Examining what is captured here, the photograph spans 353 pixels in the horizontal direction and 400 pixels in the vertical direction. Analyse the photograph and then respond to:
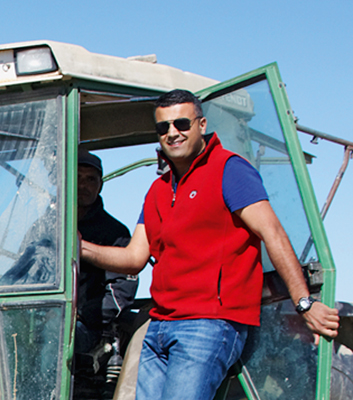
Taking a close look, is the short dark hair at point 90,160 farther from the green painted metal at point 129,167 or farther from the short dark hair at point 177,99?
the short dark hair at point 177,99

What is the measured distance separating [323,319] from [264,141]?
3.05 ft

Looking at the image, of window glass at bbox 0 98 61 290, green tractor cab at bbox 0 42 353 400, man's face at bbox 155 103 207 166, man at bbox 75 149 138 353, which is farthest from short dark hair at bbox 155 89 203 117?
man at bbox 75 149 138 353

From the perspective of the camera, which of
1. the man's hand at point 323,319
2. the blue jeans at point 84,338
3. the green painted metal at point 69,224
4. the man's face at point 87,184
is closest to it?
the man's hand at point 323,319

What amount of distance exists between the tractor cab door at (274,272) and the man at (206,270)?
17 cm

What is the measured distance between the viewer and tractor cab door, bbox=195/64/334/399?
7.79 feet

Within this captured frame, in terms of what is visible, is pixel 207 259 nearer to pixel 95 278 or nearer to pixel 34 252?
pixel 34 252

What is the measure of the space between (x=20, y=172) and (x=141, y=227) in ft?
2.12

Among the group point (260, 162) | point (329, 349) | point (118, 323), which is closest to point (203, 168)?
point (260, 162)

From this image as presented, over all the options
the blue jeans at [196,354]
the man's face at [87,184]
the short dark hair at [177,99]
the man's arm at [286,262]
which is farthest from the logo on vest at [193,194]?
the man's face at [87,184]

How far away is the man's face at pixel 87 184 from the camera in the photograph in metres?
3.70

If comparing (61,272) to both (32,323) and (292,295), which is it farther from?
(292,295)

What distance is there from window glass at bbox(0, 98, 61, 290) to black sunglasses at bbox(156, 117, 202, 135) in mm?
A: 520

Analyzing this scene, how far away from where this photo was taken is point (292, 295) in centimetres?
224

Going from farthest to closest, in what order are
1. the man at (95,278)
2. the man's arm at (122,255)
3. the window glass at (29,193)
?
1. the man at (95,278)
2. the man's arm at (122,255)
3. the window glass at (29,193)
